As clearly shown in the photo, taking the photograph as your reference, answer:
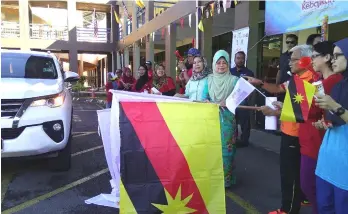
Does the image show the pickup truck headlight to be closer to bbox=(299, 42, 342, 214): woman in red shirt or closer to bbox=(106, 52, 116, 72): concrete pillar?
bbox=(299, 42, 342, 214): woman in red shirt

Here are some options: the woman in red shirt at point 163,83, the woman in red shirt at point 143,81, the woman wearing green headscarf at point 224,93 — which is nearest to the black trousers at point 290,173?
the woman wearing green headscarf at point 224,93

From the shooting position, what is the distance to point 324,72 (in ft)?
8.19

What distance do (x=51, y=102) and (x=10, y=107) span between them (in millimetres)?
509

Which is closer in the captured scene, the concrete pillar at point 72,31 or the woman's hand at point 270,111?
the woman's hand at point 270,111

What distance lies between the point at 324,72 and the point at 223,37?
477 inches

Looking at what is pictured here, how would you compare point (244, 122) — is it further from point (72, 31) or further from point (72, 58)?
point (72, 31)

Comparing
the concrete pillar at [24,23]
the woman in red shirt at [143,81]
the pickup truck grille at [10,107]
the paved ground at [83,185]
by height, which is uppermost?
the concrete pillar at [24,23]

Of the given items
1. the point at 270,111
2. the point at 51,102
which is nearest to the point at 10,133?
the point at 51,102

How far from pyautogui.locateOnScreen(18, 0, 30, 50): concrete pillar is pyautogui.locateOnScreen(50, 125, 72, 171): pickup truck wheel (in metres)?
20.0

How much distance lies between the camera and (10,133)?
4184 mm

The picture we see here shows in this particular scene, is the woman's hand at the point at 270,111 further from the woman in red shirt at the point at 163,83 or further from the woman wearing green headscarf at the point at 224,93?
the woman in red shirt at the point at 163,83

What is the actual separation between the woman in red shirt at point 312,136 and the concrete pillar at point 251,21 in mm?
4845

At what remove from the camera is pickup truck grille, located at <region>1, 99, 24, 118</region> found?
164 inches

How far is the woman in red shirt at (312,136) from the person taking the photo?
246 cm
